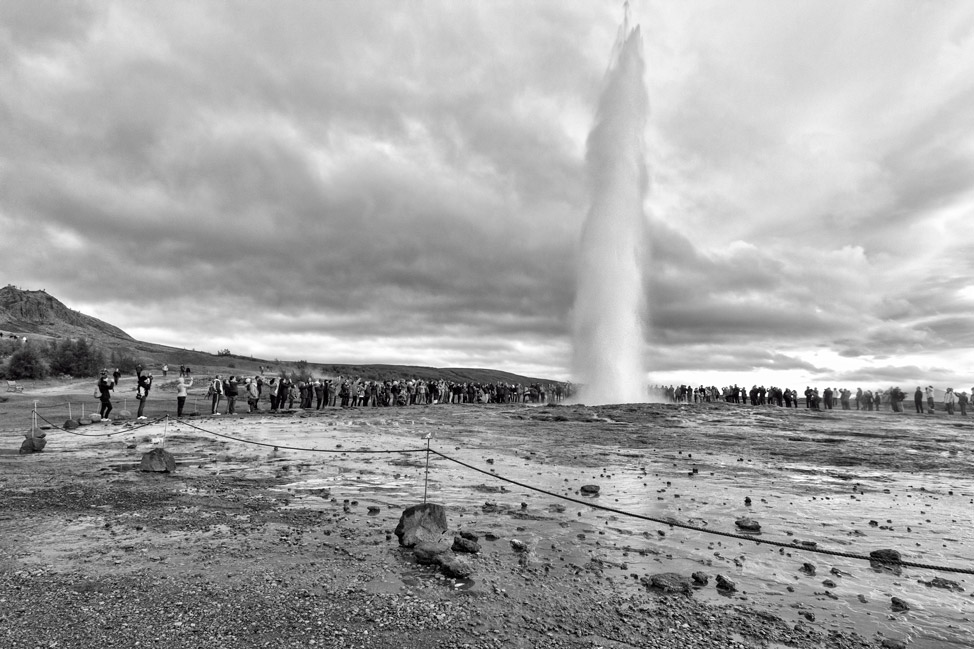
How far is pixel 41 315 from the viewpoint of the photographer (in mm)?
151500

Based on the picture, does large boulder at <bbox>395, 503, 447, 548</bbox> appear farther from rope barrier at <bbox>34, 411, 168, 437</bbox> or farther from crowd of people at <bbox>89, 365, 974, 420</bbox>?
crowd of people at <bbox>89, 365, 974, 420</bbox>

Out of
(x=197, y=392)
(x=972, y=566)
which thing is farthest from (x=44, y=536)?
(x=197, y=392)

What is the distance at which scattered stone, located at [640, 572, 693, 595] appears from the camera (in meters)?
6.93

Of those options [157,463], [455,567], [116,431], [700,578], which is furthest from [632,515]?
[116,431]

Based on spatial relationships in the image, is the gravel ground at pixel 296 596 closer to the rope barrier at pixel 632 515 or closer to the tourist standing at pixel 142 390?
the rope barrier at pixel 632 515

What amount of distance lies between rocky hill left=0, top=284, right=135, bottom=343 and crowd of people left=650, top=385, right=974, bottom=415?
421 feet

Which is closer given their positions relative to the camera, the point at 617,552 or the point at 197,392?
the point at 617,552

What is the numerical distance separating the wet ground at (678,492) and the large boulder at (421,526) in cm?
82

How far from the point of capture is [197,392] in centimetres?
4562

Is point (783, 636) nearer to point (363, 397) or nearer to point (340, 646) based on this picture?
point (340, 646)

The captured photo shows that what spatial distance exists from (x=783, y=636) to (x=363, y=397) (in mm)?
39455

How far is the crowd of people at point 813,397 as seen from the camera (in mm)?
46094

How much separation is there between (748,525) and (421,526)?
5.90m

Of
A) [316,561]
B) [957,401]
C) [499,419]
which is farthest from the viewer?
[957,401]
